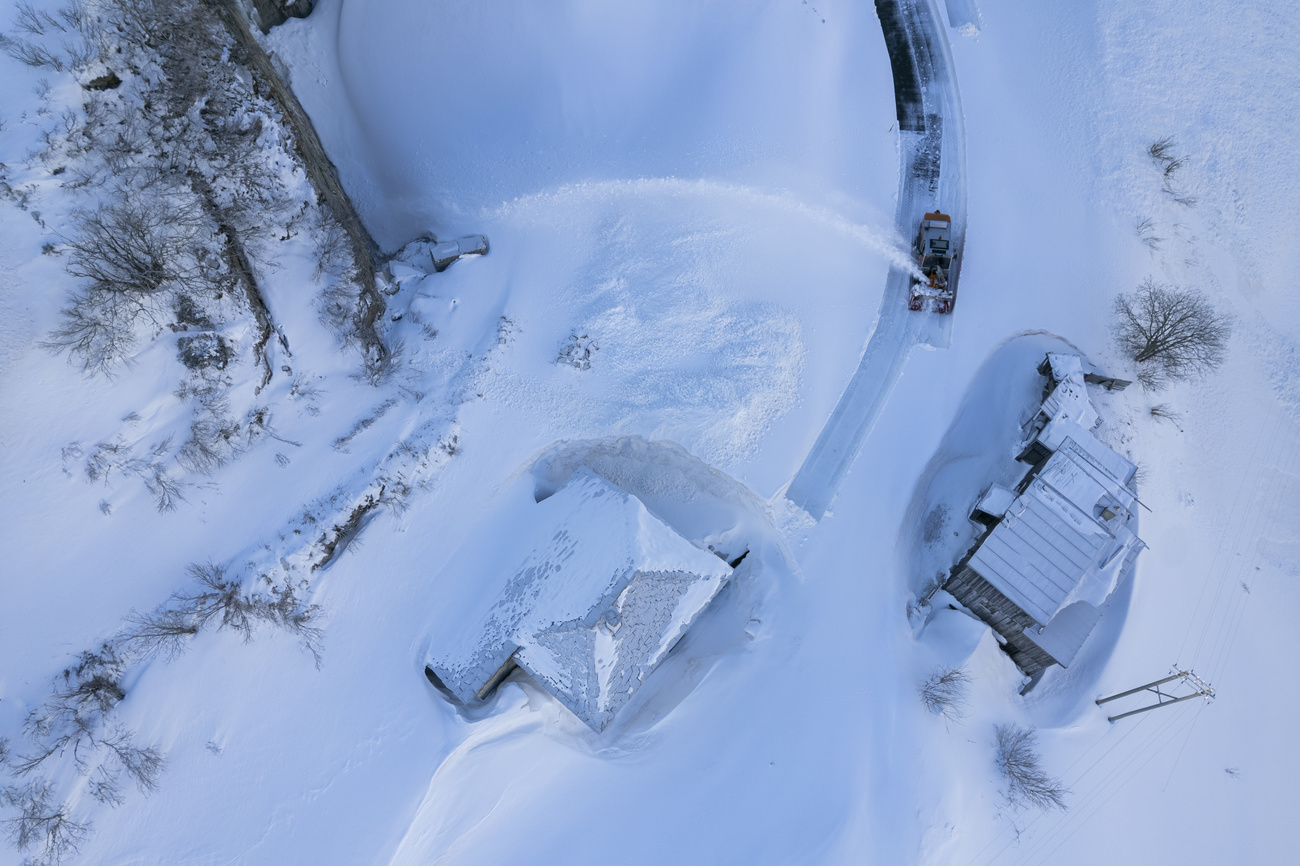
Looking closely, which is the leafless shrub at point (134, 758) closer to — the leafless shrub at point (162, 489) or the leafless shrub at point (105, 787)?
the leafless shrub at point (105, 787)

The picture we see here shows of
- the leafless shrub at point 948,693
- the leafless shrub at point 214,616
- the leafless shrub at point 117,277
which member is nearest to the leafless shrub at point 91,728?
the leafless shrub at point 214,616

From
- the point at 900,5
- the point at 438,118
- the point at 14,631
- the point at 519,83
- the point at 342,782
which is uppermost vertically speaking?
the point at 900,5

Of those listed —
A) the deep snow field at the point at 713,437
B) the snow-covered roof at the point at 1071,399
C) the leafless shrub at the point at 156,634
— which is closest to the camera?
the leafless shrub at the point at 156,634

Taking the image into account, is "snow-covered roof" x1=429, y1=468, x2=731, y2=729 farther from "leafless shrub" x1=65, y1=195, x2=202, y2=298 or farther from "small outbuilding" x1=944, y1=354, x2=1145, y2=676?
"leafless shrub" x1=65, y1=195, x2=202, y2=298

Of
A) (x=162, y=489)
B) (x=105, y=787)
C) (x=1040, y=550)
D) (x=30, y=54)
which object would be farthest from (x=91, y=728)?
(x=1040, y=550)

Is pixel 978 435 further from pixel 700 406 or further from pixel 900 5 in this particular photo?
pixel 900 5

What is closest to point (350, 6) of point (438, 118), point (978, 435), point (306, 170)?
point (438, 118)
